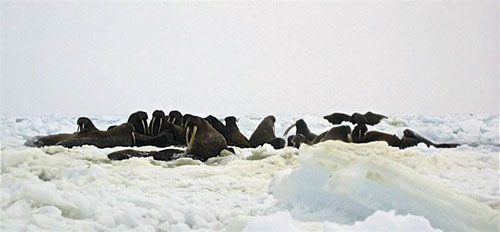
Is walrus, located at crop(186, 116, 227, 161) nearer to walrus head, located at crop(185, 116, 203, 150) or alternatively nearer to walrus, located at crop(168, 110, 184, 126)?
walrus head, located at crop(185, 116, 203, 150)

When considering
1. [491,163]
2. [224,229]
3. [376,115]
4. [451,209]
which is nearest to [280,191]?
[224,229]

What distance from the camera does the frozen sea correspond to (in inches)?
109

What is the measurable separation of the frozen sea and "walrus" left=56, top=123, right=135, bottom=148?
2.97m

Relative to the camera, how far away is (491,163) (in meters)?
5.48

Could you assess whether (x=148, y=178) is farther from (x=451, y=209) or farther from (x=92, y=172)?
(x=451, y=209)

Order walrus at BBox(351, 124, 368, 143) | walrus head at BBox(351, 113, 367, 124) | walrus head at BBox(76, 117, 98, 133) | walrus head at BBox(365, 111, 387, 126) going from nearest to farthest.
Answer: walrus at BBox(351, 124, 368, 143), walrus head at BBox(76, 117, 98, 133), walrus head at BBox(351, 113, 367, 124), walrus head at BBox(365, 111, 387, 126)

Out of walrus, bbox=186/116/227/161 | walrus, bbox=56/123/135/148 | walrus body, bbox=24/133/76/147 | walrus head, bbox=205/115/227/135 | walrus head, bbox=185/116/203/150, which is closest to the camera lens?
walrus, bbox=186/116/227/161

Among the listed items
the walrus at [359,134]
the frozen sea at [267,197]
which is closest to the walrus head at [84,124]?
the frozen sea at [267,197]

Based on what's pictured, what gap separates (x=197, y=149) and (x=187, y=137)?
0.98 metres

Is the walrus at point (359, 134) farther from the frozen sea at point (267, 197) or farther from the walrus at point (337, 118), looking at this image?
the walrus at point (337, 118)

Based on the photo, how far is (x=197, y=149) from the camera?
7059mm

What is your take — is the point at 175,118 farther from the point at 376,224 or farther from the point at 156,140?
the point at 376,224

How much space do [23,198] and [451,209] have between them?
2.60m

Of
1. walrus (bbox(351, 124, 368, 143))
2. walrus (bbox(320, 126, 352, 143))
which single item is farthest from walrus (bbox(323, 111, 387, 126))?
walrus (bbox(320, 126, 352, 143))
